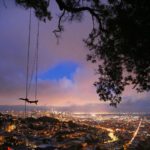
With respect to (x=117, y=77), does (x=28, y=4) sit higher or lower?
higher

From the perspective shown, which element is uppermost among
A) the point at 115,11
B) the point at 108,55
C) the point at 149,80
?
the point at 115,11

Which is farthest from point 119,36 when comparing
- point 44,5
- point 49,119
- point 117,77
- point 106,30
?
point 49,119

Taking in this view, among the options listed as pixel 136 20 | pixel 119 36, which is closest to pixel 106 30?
pixel 119 36

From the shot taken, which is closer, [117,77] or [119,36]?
[119,36]

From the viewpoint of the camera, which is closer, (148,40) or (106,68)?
(148,40)

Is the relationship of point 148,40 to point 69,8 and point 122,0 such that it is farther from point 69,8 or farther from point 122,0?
point 69,8

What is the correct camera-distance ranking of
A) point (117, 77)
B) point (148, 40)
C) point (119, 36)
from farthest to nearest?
point (117, 77) < point (119, 36) < point (148, 40)

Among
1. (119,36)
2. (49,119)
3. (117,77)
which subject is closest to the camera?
(119,36)

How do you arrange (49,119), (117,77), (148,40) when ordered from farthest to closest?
(49,119), (117,77), (148,40)

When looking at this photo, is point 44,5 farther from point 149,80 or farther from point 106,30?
point 149,80
